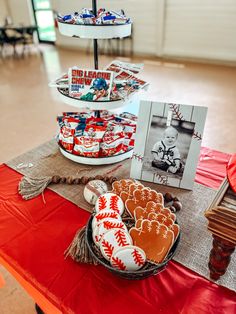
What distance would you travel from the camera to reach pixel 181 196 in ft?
3.16

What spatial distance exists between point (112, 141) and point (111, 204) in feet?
1.45

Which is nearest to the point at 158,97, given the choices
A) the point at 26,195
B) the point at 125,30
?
the point at 125,30

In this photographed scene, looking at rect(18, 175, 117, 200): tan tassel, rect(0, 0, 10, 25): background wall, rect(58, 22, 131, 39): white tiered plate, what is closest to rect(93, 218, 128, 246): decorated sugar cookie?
rect(18, 175, 117, 200): tan tassel

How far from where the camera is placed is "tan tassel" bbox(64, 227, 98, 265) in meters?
Result: 0.70

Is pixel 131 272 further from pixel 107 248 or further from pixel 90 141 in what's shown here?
pixel 90 141

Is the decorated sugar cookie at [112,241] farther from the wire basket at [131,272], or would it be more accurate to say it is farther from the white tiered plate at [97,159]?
the white tiered plate at [97,159]

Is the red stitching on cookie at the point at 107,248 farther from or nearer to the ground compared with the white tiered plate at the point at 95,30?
nearer to the ground

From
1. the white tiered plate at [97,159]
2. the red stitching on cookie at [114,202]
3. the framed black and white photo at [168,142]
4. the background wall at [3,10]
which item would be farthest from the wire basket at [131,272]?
the background wall at [3,10]

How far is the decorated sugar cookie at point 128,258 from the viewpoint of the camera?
0.60m

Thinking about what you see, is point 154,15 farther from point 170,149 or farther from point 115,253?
point 115,253

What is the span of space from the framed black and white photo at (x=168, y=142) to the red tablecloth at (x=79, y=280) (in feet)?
1.08

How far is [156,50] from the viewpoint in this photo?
568cm

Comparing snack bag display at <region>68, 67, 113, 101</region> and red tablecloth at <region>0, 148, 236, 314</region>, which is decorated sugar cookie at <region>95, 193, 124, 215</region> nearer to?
red tablecloth at <region>0, 148, 236, 314</region>

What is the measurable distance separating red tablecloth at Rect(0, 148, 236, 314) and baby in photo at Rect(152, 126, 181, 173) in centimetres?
35
